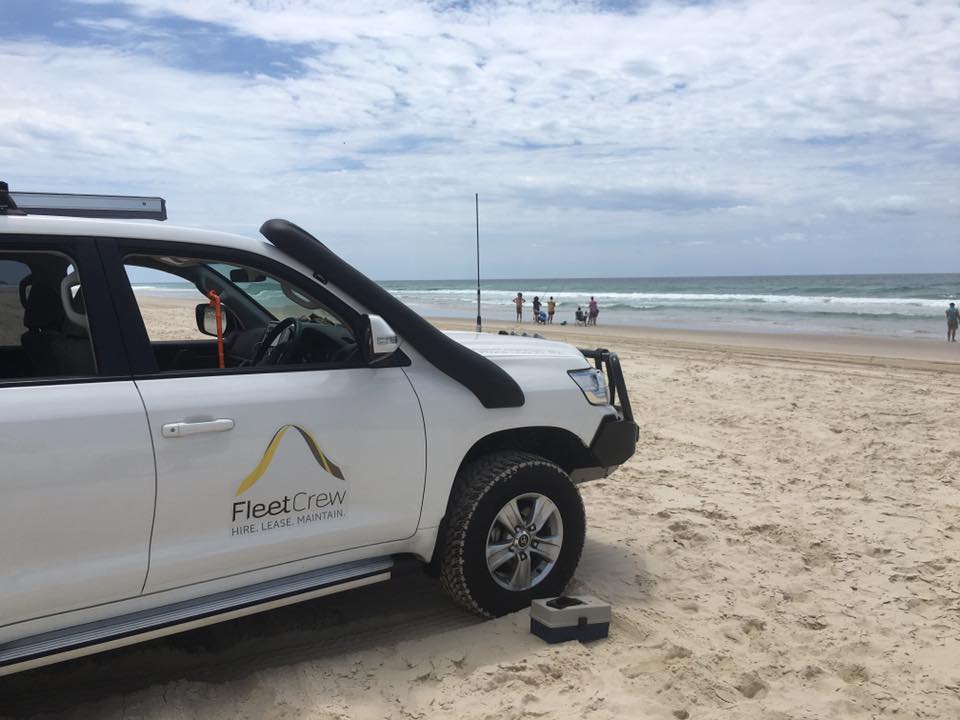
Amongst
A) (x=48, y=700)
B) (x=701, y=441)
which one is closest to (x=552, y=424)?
(x=48, y=700)

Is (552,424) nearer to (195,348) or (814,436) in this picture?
(195,348)

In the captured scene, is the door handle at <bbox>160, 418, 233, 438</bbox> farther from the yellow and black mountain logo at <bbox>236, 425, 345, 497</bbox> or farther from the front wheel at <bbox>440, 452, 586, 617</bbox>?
the front wheel at <bbox>440, 452, 586, 617</bbox>

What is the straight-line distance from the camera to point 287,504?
10.4 ft

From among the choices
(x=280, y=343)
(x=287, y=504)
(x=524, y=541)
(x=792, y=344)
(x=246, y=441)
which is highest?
(x=280, y=343)

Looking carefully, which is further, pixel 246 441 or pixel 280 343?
pixel 280 343

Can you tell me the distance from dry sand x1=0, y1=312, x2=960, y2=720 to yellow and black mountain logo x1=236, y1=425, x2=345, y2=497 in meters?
0.84

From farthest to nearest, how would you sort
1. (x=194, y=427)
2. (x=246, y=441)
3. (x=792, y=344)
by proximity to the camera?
(x=792, y=344) < (x=246, y=441) < (x=194, y=427)

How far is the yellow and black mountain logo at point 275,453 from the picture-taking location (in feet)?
10.0

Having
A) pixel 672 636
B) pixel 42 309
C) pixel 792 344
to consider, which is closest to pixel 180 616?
pixel 42 309

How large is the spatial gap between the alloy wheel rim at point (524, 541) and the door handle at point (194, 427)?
1.32 meters

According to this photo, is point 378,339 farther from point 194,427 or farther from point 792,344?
point 792,344

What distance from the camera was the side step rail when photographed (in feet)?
8.65

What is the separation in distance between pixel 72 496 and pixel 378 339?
3.88 feet

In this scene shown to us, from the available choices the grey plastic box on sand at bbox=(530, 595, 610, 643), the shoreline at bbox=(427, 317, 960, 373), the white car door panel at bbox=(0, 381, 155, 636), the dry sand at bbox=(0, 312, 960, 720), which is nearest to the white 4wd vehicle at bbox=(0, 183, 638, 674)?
the white car door panel at bbox=(0, 381, 155, 636)
